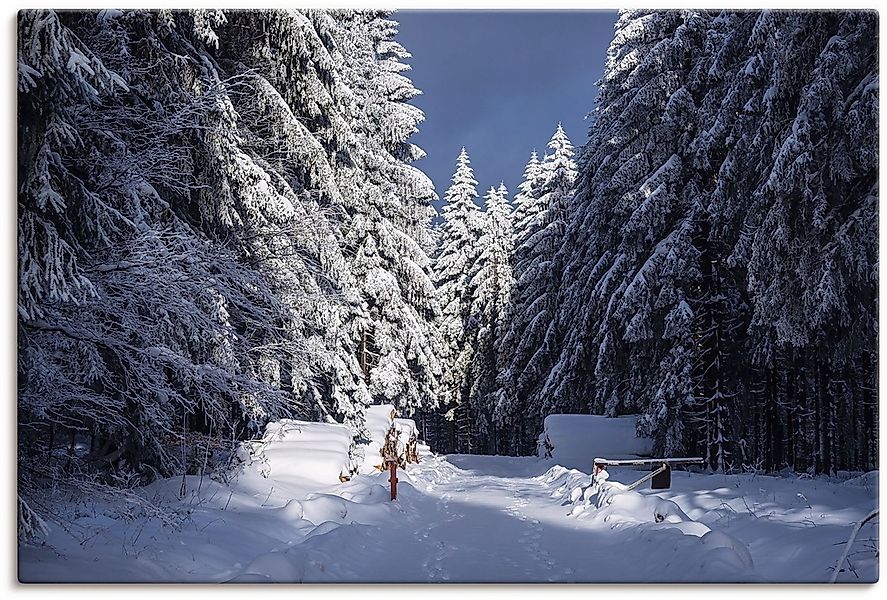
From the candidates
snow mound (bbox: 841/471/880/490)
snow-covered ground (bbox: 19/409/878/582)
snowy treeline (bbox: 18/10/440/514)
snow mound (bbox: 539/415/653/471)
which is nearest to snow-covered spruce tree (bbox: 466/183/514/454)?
snow mound (bbox: 539/415/653/471)

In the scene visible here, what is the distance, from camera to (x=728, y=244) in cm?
1120

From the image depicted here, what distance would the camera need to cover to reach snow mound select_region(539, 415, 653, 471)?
12742 mm

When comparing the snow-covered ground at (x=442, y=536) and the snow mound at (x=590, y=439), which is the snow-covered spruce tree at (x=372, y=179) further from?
the snow-covered ground at (x=442, y=536)

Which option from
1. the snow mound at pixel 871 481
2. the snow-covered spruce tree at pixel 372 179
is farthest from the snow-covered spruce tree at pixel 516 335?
the snow mound at pixel 871 481

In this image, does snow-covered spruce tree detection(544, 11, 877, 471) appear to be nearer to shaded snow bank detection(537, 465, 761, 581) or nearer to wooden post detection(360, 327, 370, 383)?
shaded snow bank detection(537, 465, 761, 581)

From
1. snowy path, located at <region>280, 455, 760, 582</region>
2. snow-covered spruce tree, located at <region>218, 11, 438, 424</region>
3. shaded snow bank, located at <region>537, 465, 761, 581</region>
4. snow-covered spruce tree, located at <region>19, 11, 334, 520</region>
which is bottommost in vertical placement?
snowy path, located at <region>280, 455, 760, 582</region>

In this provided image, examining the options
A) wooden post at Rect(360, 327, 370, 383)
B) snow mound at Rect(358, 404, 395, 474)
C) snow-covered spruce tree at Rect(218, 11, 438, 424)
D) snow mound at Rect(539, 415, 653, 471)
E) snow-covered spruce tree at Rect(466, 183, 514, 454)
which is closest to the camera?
snow-covered spruce tree at Rect(218, 11, 438, 424)

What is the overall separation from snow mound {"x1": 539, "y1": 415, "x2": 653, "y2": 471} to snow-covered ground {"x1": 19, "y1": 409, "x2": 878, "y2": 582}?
417 centimetres

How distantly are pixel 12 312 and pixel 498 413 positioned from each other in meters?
15.6

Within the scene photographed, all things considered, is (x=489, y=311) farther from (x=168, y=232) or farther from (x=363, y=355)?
(x=168, y=232)

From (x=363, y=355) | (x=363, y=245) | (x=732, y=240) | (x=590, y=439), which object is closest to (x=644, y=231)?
(x=732, y=240)

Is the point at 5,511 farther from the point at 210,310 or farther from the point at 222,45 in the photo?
the point at 222,45

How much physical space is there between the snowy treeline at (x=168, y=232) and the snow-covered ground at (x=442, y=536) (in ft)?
1.89

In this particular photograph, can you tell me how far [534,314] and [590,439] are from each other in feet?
20.8
